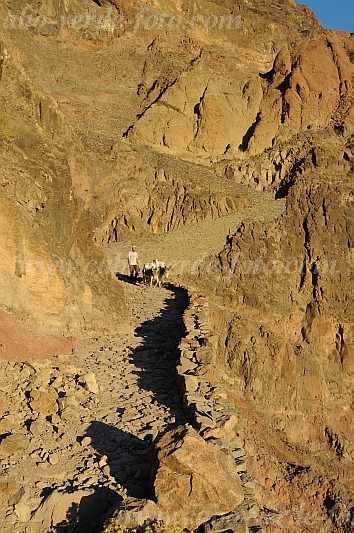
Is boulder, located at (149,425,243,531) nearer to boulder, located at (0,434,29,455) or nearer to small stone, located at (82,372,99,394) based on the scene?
boulder, located at (0,434,29,455)

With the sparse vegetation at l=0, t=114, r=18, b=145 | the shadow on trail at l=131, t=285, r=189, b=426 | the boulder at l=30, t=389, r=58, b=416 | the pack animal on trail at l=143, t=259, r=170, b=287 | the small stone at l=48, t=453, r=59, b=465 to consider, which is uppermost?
the sparse vegetation at l=0, t=114, r=18, b=145

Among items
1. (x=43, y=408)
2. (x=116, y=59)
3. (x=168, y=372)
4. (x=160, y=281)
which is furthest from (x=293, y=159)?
(x=43, y=408)

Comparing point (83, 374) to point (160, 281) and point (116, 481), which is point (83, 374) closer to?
point (116, 481)

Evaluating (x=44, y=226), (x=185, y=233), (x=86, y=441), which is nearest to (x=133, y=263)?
(x=44, y=226)

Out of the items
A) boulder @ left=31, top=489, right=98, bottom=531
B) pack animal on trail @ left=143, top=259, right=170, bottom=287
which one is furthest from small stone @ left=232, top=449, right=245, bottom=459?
pack animal on trail @ left=143, top=259, right=170, bottom=287

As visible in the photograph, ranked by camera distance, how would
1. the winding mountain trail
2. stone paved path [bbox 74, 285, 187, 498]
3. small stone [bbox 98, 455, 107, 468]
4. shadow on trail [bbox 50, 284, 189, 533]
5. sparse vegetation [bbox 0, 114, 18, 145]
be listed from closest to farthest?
shadow on trail [bbox 50, 284, 189, 533]
small stone [bbox 98, 455, 107, 468]
stone paved path [bbox 74, 285, 187, 498]
sparse vegetation [bbox 0, 114, 18, 145]
the winding mountain trail

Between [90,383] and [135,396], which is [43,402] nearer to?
[90,383]

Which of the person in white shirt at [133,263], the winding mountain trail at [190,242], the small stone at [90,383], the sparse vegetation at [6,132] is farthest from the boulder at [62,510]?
the winding mountain trail at [190,242]

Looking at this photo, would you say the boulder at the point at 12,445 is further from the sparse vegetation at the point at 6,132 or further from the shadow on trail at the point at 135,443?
the sparse vegetation at the point at 6,132
